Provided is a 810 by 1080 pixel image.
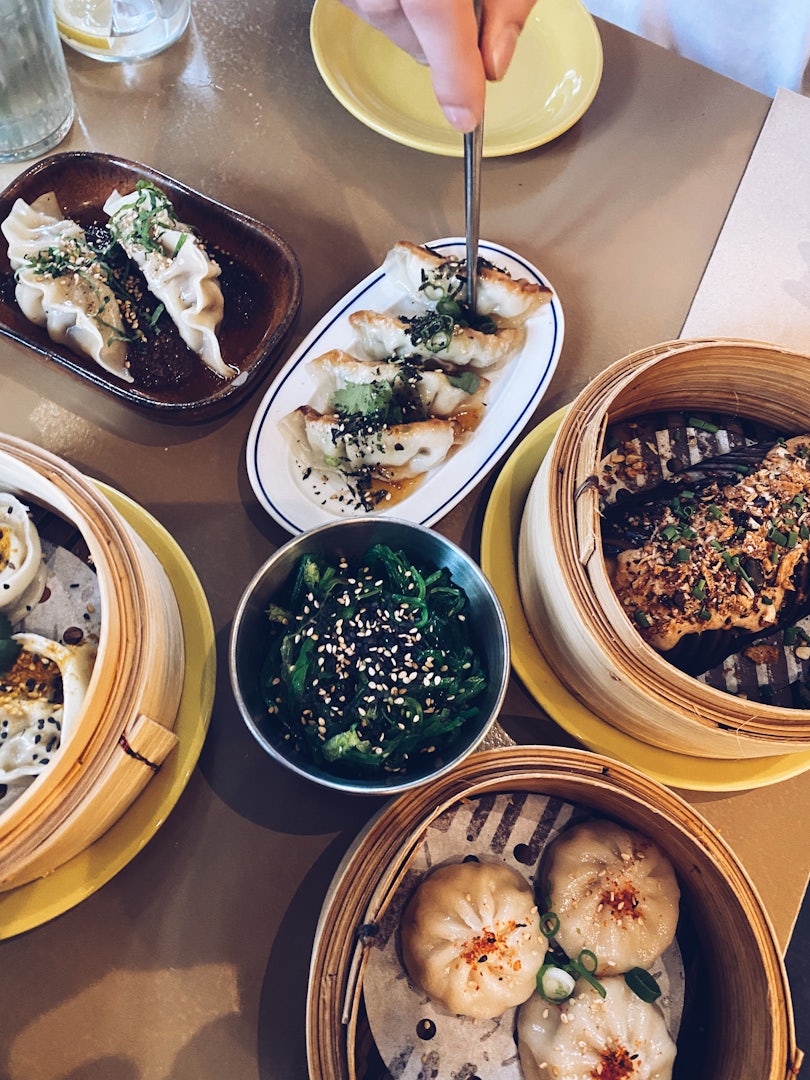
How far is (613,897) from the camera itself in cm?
149

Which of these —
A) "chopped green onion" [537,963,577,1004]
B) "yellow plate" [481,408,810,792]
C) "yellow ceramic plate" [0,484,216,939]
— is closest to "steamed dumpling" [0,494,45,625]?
"yellow ceramic plate" [0,484,216,939]

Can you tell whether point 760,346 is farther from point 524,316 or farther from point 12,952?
point 12,952

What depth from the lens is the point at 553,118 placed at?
2.19 metres

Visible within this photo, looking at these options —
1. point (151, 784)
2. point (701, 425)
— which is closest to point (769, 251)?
point (701, 425)

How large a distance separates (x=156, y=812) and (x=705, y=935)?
1093mm

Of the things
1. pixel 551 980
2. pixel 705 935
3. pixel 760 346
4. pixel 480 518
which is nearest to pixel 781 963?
pixel 705 935

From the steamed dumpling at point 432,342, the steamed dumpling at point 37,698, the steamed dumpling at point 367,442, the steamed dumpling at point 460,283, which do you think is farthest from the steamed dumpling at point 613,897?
the steamed dumpling at point 460,283

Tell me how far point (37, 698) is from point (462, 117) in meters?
1.39

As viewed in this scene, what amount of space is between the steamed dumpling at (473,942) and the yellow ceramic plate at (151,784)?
20.8 inches

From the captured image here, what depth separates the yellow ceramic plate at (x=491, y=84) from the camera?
2.15m

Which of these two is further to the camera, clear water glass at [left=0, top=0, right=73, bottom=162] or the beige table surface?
clear water glass at [left=0, top=0, right=73, bottom=162]

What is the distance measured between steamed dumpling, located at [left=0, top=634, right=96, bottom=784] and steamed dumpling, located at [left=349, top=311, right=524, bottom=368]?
954 mm

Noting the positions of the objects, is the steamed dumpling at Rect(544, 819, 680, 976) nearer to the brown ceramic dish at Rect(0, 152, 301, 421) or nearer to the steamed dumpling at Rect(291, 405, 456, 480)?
the steamed dumpling at Rect(291, 405, 456, 480)

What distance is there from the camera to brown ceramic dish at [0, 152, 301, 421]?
176cm
